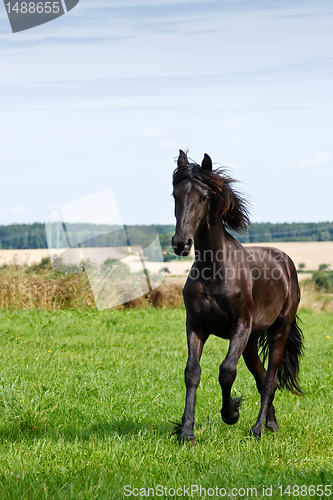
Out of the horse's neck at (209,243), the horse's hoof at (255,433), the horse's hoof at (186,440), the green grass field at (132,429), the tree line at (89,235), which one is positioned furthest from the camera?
the tree line at (89,235)

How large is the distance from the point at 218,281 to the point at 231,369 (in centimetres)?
73

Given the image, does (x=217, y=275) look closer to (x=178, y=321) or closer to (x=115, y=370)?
(x=115, y=370)

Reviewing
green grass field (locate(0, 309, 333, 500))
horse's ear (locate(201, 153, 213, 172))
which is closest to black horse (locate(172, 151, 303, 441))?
horse's ear (locate(201, 153, 213, 172))

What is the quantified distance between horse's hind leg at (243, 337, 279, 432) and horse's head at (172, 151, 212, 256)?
1.67 m

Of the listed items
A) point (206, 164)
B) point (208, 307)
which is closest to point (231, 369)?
point (208, 307)

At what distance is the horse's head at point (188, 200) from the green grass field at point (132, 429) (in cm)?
160

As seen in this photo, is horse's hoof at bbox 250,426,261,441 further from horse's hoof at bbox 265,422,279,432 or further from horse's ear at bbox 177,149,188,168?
horse's ear at bbox 177,149,188,168

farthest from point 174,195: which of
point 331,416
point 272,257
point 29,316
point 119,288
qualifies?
point 119,288

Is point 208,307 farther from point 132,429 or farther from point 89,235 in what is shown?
point 89,235

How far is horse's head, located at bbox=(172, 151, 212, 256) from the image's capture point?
3.90m

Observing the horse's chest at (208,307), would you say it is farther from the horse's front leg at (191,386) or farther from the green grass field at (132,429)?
the green grass field at (132,429)

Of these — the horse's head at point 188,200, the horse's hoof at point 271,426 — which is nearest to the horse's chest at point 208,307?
the horse's head at point 188,200

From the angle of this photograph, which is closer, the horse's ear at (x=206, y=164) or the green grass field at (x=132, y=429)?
the green grass field at (x=132, y=429)

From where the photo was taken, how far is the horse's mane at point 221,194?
13.8 feet
